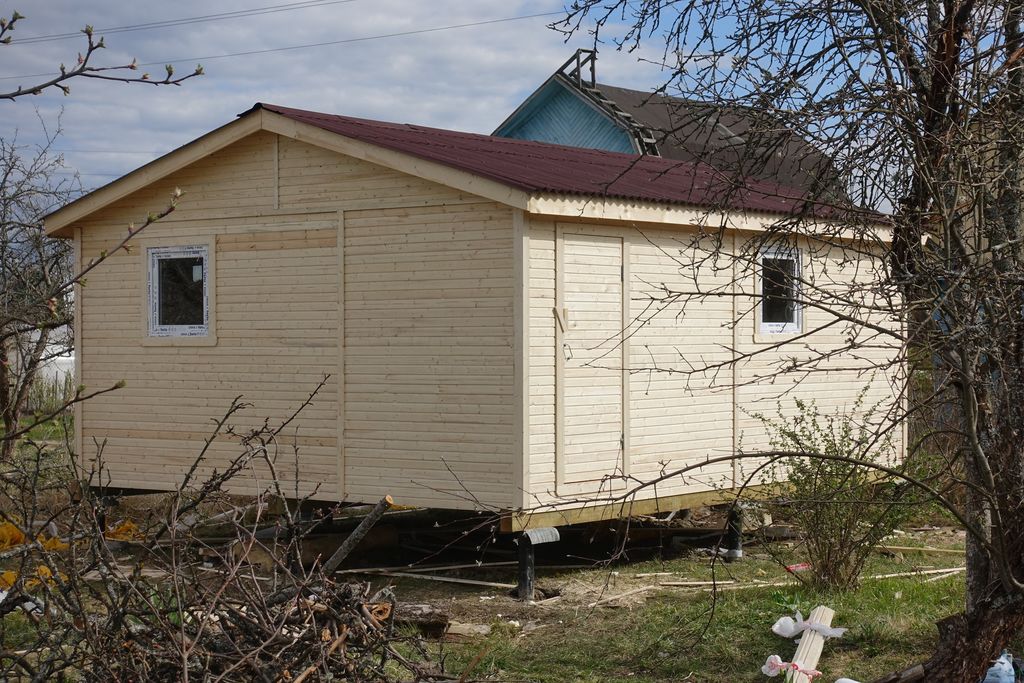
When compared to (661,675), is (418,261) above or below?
above

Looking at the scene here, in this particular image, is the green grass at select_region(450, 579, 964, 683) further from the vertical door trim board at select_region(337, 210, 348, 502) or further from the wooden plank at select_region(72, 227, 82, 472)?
the wooden plank at select_region(72, 227, 82, 472)

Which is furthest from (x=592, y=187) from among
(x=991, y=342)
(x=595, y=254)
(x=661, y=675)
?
(x=991, y=342)

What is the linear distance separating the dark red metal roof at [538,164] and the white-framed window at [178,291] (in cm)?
175

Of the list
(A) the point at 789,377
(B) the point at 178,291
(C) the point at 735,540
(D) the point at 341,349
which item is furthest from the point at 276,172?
(C) the point at 735,540

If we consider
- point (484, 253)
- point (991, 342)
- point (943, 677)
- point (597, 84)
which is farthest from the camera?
point (597, 84)

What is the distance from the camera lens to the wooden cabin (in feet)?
32.3

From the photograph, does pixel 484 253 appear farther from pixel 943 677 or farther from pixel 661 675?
pixel 943 677

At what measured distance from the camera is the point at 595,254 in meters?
10.2

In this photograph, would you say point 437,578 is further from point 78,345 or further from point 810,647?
point 78,345

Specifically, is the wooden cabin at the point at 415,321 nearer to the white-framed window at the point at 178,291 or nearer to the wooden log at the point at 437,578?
the white-framed window at the point at 178,291

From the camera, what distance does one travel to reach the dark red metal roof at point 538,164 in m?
9.84

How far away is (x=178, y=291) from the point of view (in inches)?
471

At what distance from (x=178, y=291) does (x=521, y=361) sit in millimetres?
Answer: 4154

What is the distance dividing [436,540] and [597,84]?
69.1ft
